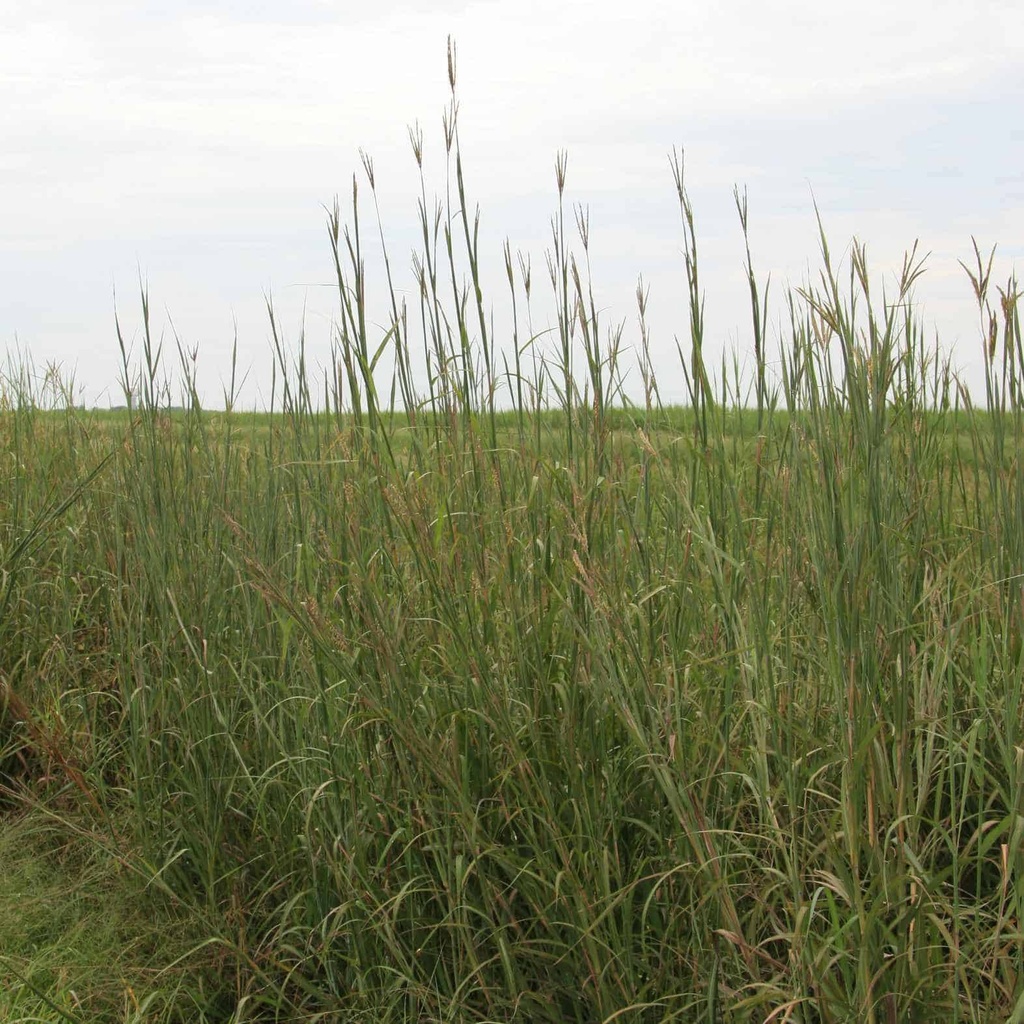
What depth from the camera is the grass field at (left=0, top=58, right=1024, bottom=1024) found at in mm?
1250

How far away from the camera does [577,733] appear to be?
151 centimetres

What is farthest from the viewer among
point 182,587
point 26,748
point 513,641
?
point 26,748

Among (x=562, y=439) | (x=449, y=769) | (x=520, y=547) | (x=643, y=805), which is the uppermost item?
(x=562, y=439)

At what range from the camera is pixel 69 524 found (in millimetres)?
3289

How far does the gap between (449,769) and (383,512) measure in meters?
0.48

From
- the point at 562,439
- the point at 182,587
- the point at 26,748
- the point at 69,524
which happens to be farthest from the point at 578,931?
the point at 69,524

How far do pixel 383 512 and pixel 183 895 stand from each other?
937 mm

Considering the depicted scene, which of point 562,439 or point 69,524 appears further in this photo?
point 69,524

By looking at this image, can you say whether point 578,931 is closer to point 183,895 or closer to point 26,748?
point 183,895

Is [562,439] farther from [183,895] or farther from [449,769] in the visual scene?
[183,895]

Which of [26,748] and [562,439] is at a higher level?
[562,439]

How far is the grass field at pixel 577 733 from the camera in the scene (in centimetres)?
125

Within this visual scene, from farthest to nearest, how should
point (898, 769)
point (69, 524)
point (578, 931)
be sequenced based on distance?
point (69, 524)
point (578, 931)
point (898, 769)

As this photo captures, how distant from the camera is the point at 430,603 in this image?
5.41ft
